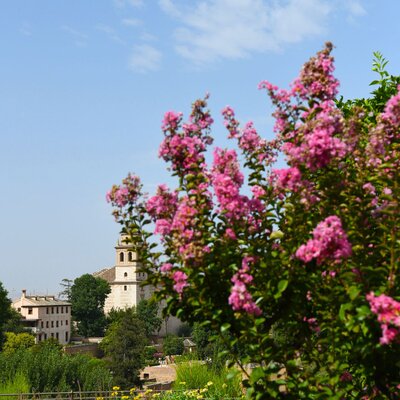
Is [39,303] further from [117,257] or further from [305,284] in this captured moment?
[305,284]

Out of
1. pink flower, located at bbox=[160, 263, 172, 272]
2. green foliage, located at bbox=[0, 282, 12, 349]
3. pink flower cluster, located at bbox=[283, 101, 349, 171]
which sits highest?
green foliage, located at bbox=[0, 282, 12, 349]

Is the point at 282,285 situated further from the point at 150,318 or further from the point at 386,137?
the point at 150,318

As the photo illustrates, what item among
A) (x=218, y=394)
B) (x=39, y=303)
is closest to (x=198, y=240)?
(x=218, y=394)

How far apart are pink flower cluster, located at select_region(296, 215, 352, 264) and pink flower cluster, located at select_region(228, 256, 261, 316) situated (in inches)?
18.8

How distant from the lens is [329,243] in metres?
4.40

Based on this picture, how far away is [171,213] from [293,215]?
3.39 feet

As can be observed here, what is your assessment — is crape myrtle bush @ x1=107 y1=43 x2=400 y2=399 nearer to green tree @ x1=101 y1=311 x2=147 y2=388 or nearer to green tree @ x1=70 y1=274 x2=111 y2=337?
green tree @ x1=101 y1=311 x2=147 y2=388

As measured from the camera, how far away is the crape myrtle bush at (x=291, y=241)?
15.5ft

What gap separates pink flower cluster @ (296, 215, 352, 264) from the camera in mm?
4340

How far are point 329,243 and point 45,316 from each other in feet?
333

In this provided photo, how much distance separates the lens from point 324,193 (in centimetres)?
520

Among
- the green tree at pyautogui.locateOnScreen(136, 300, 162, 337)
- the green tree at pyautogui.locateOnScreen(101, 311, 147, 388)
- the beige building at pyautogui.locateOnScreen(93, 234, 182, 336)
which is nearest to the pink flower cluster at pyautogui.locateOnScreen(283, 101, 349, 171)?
the green tree at pyautogui.locateOnScreen(101, 311, 147, 388)

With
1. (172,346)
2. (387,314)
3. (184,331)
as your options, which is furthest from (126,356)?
(184,331)

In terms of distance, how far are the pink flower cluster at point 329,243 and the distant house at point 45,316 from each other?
96.8 metres
